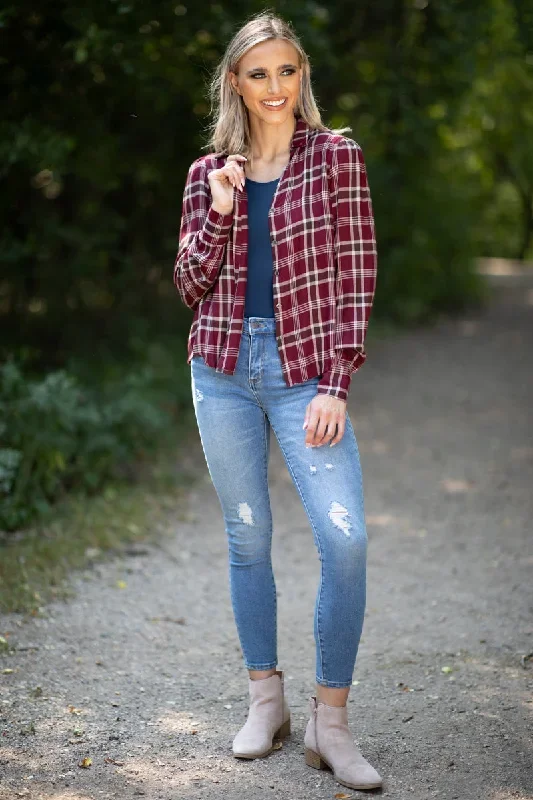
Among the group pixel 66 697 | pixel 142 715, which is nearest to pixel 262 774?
pixel 142 715

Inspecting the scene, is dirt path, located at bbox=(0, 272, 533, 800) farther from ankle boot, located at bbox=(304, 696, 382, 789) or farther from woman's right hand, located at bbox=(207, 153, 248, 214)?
woman's right hand, located at bbox=(207, 153, 248, 214)

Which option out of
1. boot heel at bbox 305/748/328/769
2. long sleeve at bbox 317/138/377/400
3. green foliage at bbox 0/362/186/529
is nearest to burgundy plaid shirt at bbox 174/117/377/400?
long sleeve at bbox 317/138/377/400

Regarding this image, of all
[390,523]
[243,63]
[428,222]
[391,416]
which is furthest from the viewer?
[428,222]

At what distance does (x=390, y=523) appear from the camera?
548 cm

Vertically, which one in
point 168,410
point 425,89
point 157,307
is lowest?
point 168,410

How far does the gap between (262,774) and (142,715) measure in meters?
0.60

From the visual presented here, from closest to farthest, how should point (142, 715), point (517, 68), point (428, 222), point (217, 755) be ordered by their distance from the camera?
point (217, 755) < point (142, 715) < point (517, 68) < point (428, 222)

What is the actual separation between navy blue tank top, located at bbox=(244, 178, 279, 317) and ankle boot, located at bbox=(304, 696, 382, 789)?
115 cm

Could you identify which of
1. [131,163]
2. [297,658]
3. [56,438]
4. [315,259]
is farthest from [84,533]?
[131,163]

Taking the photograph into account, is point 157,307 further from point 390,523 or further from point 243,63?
point 243,63

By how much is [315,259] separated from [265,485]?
2.22 feet

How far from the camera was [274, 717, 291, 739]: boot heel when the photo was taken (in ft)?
9.56

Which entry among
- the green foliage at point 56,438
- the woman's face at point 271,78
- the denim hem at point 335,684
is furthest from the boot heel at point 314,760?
the green foliage at point 56,438

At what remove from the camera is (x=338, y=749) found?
265 centimetres
